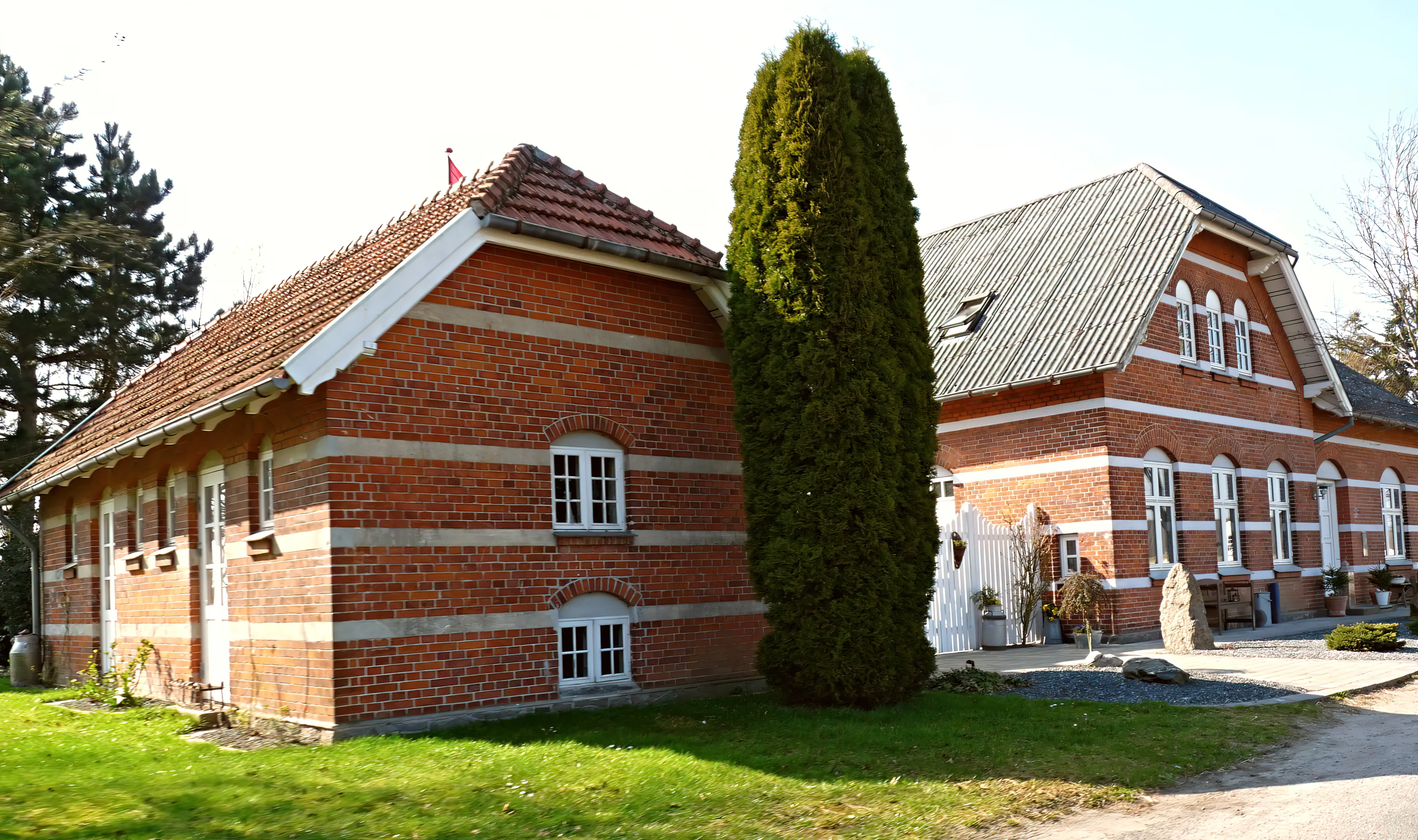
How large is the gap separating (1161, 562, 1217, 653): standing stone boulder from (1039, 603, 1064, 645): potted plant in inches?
97.7

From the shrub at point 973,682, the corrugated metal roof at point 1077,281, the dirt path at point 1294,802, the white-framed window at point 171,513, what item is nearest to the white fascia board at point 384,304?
the white-framed window at point 171,513

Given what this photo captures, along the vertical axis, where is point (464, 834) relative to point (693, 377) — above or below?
below

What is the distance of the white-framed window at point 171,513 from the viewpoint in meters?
13.0

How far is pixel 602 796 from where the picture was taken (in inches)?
288

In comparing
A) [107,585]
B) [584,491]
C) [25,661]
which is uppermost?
[584,491]

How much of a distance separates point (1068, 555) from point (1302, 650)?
3763mm

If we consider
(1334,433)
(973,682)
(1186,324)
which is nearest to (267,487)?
(973,682)

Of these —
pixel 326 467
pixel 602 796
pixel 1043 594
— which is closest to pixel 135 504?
pixel 326 467

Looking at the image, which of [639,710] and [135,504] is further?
[135,504]

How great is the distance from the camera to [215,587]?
12.0m

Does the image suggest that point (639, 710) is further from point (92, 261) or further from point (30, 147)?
point (30, 147)

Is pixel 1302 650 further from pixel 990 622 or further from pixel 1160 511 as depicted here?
pixel 990 622

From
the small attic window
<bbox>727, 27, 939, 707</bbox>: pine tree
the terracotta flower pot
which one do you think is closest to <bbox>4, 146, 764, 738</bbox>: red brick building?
<bbox>727, 27, 939, 707</bbox>: pine tree

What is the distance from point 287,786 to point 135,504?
8.41 m
